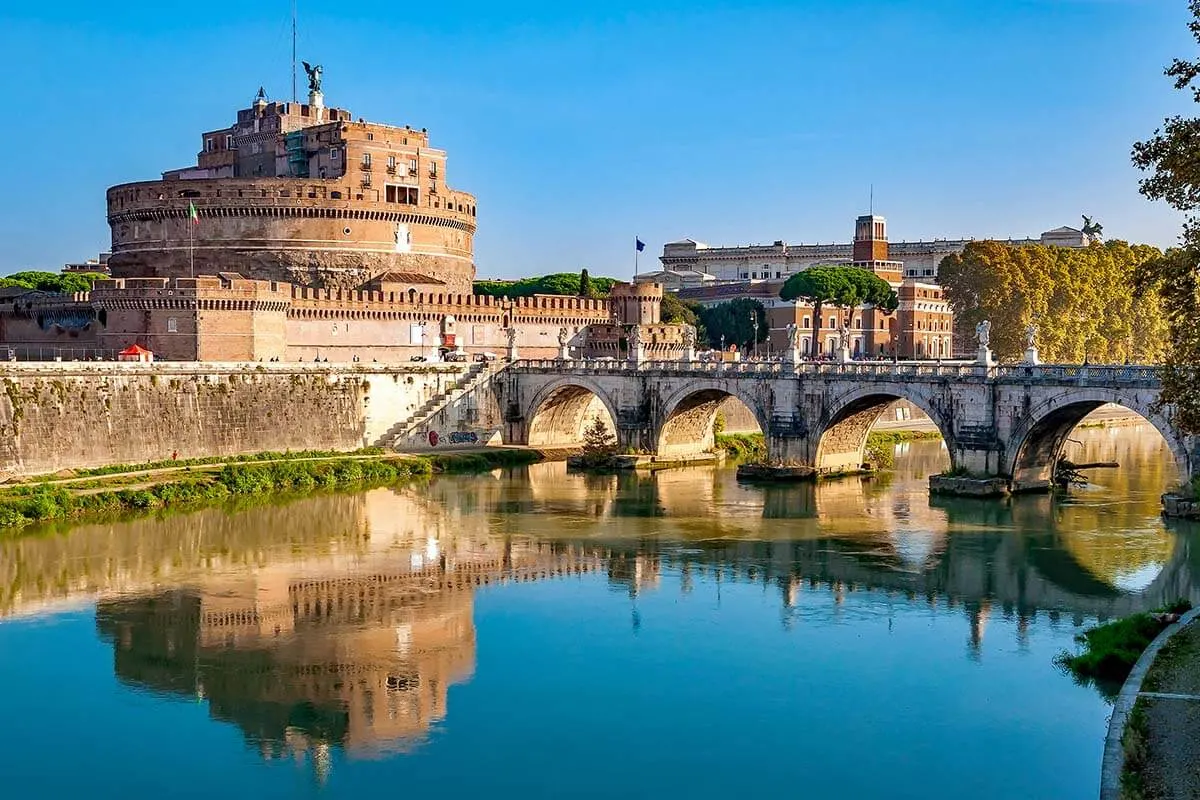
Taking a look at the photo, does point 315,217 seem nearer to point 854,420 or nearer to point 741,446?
point 741,446

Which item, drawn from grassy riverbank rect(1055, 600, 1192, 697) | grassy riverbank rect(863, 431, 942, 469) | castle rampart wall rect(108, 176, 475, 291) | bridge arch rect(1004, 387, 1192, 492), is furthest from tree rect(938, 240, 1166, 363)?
grassy riverbank rect(1055, 600, 1192, 697)

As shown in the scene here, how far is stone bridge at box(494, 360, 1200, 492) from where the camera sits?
35344 millimetres

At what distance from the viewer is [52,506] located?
33469 mm

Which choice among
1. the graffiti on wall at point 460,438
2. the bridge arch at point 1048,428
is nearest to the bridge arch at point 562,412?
the graffiti on wall at point 460,438

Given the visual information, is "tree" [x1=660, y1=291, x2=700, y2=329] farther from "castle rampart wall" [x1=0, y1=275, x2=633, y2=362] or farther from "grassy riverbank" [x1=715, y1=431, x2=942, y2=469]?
"grassy riverbank" [x1=715, y1=431, x2=942, y2=469]

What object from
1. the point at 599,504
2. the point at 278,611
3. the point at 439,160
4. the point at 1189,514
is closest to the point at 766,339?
the point at 439,160

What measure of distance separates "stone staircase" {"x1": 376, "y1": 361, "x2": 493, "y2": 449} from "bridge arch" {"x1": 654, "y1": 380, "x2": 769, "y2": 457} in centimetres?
779

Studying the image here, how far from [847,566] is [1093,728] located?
424 inches

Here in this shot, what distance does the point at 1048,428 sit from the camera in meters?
36.8

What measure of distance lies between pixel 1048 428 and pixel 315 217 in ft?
110

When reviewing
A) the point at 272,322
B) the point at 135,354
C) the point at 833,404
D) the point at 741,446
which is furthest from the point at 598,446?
the point at 135,354

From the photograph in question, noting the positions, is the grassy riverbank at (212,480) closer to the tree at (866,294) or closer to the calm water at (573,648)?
the calm water at (573,648)

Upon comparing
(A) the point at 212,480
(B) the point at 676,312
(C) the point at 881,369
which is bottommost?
(A) the point at 212,480

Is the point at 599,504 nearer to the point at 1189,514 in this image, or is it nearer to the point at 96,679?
the point at 1189,514
